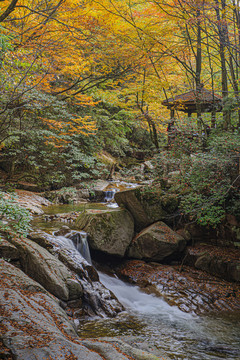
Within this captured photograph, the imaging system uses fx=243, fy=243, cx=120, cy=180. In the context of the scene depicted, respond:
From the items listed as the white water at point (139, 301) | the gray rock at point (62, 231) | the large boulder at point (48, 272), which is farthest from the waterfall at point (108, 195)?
the large boulder at point (48, 272)

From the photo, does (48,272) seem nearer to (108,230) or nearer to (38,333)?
(38,333)

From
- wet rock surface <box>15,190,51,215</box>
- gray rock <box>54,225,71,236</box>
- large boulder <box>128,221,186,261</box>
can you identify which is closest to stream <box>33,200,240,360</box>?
large boulder <box>128,221,186,261</box>

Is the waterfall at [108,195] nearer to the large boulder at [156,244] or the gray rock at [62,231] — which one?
the large boulder at [156,244]

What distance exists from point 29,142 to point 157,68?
7412 mm

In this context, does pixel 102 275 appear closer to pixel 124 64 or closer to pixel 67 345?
pixel 67 345

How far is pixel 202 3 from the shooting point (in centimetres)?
695

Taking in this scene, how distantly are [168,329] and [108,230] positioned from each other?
12.0ft

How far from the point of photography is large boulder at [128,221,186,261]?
811 centimetres

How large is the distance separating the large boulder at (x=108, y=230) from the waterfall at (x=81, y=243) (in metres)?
0.21

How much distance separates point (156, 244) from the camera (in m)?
8.12

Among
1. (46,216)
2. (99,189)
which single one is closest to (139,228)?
(46,216)

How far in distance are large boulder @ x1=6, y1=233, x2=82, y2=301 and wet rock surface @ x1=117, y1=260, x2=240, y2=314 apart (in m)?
2.54

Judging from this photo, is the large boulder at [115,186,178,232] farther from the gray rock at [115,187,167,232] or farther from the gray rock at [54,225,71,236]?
the gray rock at [54,225,71,236]

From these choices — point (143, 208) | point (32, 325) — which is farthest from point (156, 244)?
point (32, 325)
